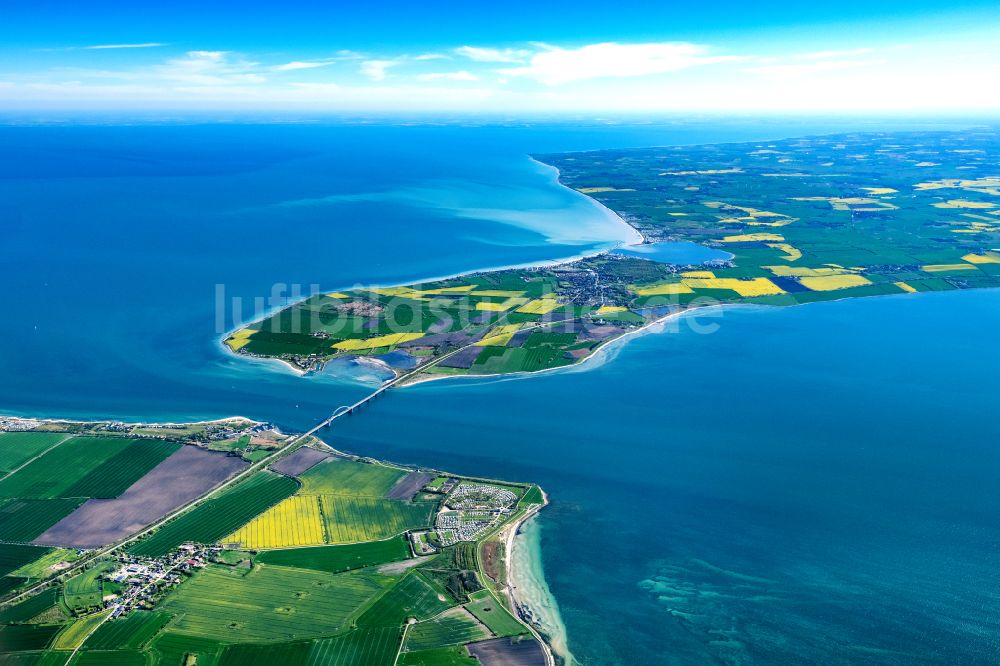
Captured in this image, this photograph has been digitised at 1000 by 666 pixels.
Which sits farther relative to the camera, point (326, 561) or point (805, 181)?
point (805, 181)

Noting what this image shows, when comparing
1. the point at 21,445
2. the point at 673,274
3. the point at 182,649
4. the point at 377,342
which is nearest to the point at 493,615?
the point at 182,649

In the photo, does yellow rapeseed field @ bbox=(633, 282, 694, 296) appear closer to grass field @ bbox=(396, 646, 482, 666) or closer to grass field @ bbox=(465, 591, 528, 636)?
grass field @ bbox=(465, 591, 528, 636)

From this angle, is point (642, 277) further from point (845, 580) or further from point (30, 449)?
point (30, 449)

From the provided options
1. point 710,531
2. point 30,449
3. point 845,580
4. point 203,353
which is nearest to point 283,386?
point 203,353

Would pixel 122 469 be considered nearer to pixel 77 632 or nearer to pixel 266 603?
pixel 77 632

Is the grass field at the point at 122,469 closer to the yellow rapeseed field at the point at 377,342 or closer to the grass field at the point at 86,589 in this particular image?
the grass field at the point at 86,589

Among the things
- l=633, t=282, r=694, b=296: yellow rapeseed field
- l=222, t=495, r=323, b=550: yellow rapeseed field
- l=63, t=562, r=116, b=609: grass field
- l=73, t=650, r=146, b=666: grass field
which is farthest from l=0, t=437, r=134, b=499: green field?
l=633, t=282, r=694, b=296: yellow rapeseed field

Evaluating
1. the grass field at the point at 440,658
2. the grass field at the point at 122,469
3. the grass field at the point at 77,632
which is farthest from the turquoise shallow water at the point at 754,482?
the grass field at the point at 77,632
